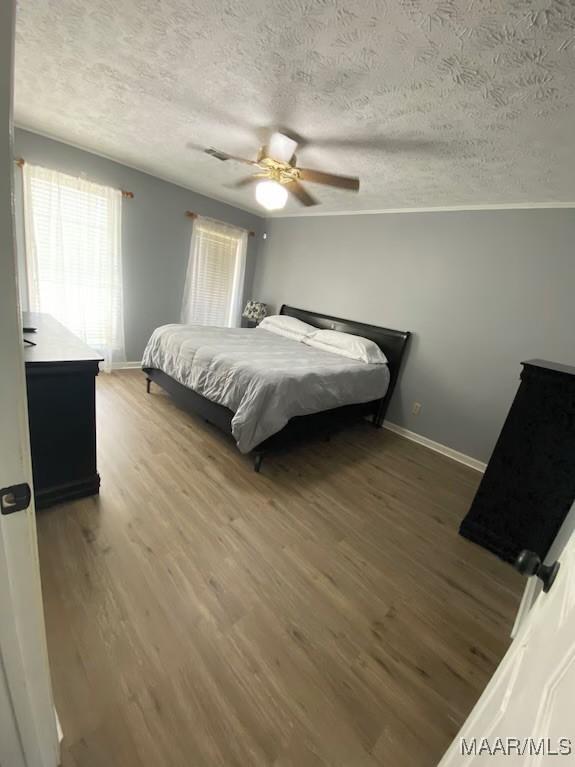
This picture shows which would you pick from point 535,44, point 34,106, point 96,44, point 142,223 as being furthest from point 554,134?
point 142,223

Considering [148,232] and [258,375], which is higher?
[148,232]

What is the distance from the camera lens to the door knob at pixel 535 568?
578 millimetres

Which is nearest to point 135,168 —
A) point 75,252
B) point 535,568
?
point 75,252

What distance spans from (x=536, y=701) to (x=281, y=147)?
2.47 metres

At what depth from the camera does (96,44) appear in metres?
1.49

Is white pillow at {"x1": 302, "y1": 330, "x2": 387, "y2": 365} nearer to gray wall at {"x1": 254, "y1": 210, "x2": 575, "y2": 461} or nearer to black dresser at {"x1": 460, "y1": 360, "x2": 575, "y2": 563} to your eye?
gray wall at {"x1": 254, "y1": 210, "x2": 575, "y2": 461}

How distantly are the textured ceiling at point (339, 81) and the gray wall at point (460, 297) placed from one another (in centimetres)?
37

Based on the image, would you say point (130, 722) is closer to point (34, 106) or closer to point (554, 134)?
point (554, 134)

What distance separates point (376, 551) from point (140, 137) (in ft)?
11.8

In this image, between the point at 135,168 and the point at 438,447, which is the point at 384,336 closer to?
the point at 438,447

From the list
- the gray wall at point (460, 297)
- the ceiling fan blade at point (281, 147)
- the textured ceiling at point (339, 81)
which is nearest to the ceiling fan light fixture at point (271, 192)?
the ceiling fan blade at point (281, 147)

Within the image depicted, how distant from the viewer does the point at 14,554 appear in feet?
1.78

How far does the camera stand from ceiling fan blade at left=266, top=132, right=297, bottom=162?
72.9 inches

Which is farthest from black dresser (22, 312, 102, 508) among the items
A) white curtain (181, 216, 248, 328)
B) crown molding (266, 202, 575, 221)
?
crown molding (266, 202, 575, 221)
